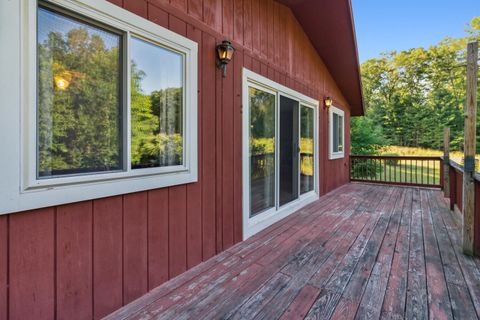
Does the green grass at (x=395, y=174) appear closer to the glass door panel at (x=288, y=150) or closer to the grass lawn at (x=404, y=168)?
the grass lawn at (x=404, y=168)

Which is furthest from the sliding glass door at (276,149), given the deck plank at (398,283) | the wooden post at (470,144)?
the wooden post at (470,144)

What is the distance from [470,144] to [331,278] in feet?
6.83

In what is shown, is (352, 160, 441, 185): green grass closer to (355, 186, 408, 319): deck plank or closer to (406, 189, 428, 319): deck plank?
(406, 189, 428, 319): deck plank

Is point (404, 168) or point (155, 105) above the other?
point (155, 105)

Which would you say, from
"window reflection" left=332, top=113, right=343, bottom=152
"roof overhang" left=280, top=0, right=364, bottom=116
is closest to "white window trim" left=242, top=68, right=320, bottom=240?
"roof overhang" left=280, top=0, right=364, bottom=116

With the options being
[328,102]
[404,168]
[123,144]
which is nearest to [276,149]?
[123,144]

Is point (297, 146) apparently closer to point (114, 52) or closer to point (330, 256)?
point (330, 256)

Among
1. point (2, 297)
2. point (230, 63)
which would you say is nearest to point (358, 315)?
point (2, 297)

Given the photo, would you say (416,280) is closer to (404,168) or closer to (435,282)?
(435,282)

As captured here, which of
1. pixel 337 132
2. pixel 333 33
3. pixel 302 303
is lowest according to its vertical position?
pixel 302 303

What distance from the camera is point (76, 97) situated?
59.9 inches

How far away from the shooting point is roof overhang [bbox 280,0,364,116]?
4.04 m

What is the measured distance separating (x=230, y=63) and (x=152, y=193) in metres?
1.70

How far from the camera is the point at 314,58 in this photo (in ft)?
17.0
